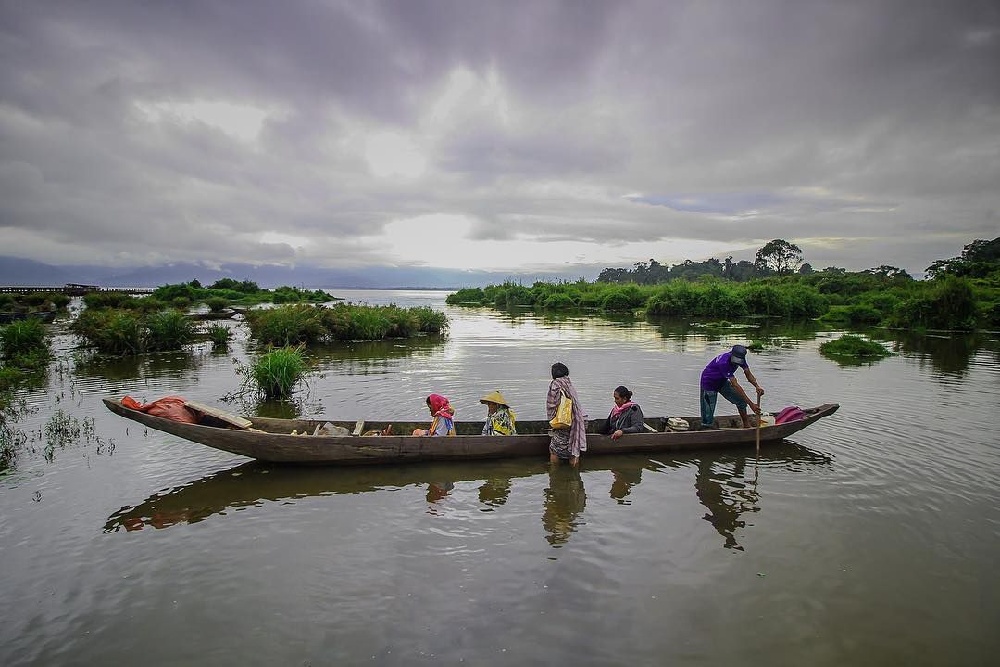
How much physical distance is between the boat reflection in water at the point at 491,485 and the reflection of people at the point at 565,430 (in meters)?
0.26

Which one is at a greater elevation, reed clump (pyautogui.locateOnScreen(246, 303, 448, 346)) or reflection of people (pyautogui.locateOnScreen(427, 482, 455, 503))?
reed clump (pyautogui.locateOnScreen(246, 303, 448, 346))

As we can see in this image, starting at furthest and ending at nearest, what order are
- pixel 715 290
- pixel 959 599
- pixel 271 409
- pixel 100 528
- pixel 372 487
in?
1. pixel 715 290
2. pixel 271 409
3. pixel 372 487
4. pixel 100 528
5. pixel 959 599

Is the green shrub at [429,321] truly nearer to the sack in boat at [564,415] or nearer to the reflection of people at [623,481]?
the sack in boat at [564,415]

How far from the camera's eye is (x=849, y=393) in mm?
13727

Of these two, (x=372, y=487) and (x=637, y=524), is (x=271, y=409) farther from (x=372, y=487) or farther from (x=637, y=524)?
(x=637, y=524)

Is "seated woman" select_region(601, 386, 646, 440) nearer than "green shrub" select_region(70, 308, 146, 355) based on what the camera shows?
Yes

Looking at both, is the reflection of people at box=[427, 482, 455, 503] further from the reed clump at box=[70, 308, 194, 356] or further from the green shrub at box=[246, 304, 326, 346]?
the reed clump at box=[70, 308, 194, 356]

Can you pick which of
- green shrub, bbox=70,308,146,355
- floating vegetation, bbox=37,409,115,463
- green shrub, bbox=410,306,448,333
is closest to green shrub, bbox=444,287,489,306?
green shrub, bbox=410,306,448,333

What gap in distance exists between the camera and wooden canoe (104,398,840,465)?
7.47m

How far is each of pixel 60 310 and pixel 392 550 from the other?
143 feet

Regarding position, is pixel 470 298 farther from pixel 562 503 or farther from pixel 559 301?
pixel 562 503

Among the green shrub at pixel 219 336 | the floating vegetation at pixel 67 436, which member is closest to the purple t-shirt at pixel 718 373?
the floating vegetation at pixel 67 436

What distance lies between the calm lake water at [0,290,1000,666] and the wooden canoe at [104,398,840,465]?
0.80 ft

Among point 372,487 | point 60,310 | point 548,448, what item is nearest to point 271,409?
point 372,487
